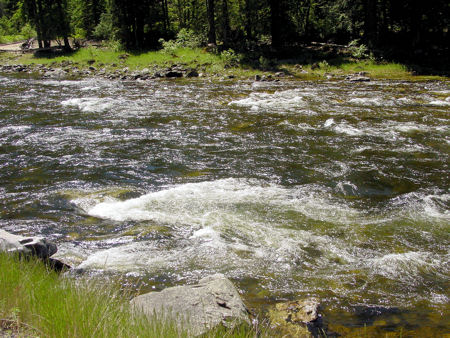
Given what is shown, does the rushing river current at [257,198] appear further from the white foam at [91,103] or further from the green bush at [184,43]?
the green bush at [184,43]

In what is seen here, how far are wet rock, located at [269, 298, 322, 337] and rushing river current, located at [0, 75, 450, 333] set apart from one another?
182mm

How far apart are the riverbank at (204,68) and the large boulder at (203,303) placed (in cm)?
2070

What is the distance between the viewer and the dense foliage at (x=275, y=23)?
28.2 m

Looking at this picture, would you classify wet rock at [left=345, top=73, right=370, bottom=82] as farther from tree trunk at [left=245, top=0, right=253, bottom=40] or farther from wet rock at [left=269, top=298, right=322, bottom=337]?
wet rock at [left=269, top=298, right=322, bottom=337]

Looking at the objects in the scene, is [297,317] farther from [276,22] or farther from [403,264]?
[276,22]

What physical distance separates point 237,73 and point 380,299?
75.5 ft

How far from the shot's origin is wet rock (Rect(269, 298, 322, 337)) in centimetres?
387

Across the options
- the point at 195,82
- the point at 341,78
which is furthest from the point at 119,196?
the point at 341,78

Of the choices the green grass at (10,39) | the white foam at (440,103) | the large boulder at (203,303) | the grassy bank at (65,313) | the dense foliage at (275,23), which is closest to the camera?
the grassy bank at (65,313)

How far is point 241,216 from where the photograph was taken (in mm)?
6449

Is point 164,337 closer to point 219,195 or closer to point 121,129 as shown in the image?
point 219,195

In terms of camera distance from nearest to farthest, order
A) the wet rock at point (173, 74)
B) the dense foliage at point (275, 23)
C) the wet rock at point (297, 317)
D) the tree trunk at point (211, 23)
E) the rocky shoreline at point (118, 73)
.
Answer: the wet rock at point (297, 317) → the rocky shoreline at point (118, 73) → the wet rock at point (173, 74) → the dense foliage at point (275, 23) → the tree trunk at point (211, 23)

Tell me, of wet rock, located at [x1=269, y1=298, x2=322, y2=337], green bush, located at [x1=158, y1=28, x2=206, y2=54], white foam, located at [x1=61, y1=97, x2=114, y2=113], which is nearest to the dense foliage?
green bush, located at [x1=158, y1=28, x2=206, y2=54]

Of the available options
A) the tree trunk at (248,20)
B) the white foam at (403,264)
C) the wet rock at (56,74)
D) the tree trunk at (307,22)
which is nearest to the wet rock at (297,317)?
the white foam at (403,264)
